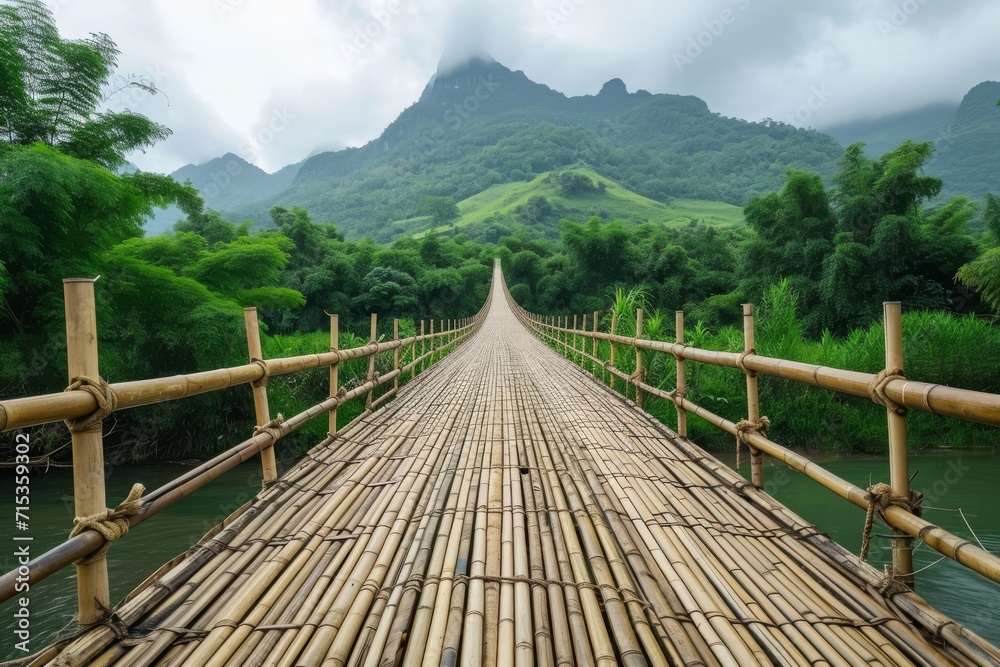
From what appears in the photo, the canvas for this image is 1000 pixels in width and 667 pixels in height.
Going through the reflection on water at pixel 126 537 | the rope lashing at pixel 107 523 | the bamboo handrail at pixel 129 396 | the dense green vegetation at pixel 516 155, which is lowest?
the reflection on water at pixel 126 537

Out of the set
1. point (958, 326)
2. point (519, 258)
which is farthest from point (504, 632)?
point (519, 258)

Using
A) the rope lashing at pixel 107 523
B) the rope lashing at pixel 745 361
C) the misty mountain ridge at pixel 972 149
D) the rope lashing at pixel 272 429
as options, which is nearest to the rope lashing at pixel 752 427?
the rope lashing at pixel 745 361

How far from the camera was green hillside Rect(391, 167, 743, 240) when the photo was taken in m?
51.1

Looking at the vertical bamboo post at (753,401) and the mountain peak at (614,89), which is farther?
the mountain peak at (614,89)

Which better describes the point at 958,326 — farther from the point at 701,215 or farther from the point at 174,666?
the point at 701,215

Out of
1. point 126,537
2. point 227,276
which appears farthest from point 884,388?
point 227,276

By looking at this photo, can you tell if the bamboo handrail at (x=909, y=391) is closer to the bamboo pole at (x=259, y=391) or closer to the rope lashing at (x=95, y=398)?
the rope lashing at (x=95, y=398)

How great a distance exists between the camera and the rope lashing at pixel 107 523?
112 cm

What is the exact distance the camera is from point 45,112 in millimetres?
5812

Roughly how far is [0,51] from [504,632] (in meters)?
7.10

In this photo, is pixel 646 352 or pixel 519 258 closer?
pixel 646 352

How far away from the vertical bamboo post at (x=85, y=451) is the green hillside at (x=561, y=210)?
47.1m

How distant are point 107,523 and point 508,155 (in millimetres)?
83361

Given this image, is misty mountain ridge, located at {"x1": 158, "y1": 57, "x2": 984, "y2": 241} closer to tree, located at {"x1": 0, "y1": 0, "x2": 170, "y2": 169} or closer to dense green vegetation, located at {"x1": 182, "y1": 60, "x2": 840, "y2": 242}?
dense green vegetation, located at {"x1": 182, "y1": 60, "x2": 840, "y2": 242}
